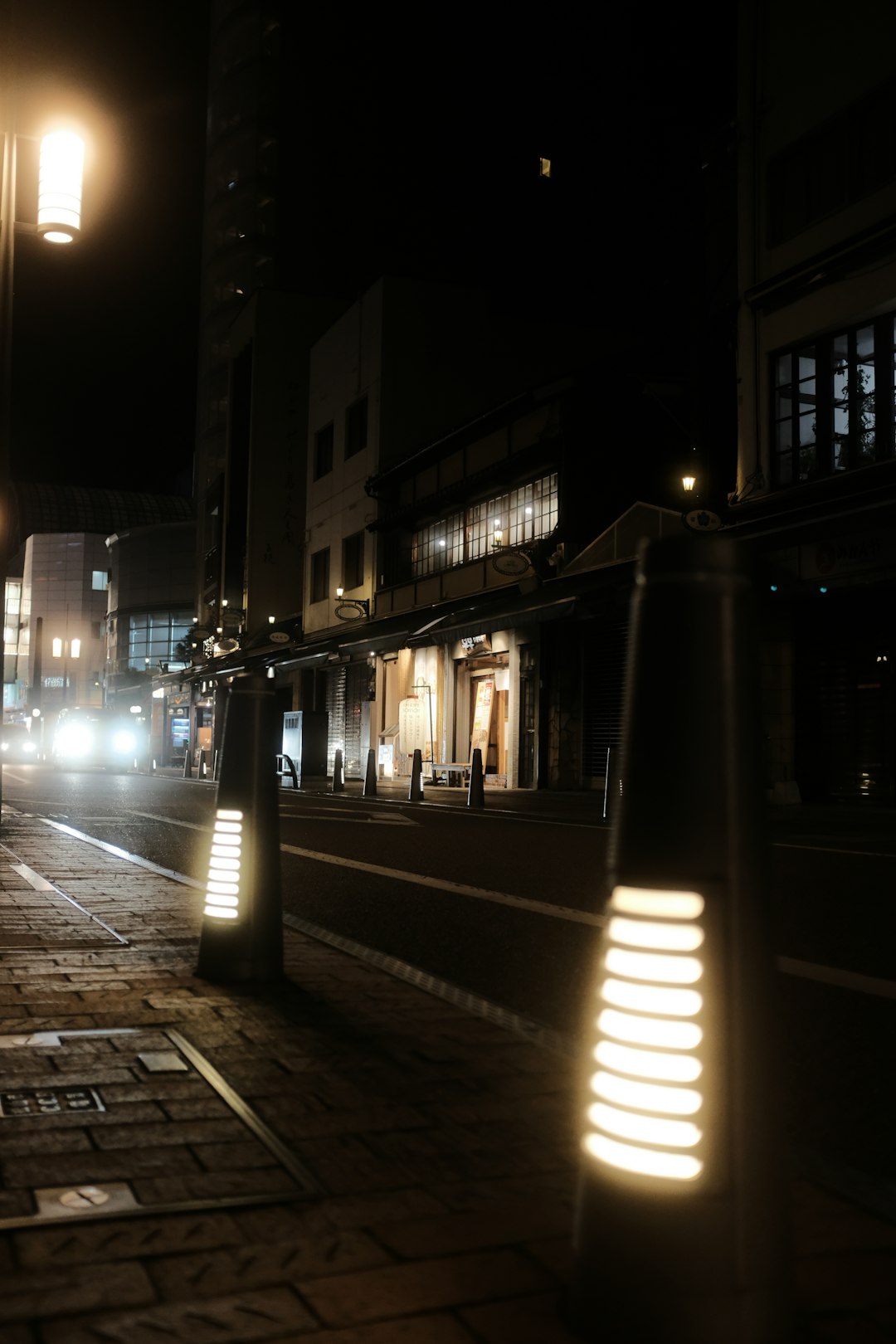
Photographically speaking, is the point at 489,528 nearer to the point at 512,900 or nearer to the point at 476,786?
the point at 476,786

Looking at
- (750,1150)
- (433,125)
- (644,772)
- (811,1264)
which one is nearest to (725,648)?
(644,772)

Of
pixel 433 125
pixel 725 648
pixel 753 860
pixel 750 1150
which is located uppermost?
pixel 433 125

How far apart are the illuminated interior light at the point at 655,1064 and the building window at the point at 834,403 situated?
674 inches

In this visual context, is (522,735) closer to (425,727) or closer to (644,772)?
(425,727)

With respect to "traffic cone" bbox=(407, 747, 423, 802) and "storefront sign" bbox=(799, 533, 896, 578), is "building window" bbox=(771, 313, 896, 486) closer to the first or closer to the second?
"storefront sign" bbox=(799, 533, 896, 578)

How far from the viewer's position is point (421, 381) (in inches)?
1400

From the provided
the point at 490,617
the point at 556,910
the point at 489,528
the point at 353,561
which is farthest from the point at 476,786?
the point at 353,561

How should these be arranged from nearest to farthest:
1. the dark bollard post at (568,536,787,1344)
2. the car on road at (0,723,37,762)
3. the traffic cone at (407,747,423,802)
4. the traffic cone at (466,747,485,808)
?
the dark bollard post at (568,536,787,1344) < the traffic cone at (466,747,485,808) < the traffic cone at (407,747,423,802) < the car on road at (0,723,37,762)

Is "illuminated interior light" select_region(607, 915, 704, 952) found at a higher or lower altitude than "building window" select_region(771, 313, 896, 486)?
lower

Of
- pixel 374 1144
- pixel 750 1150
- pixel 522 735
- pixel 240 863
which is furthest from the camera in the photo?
→ pixel 522 735

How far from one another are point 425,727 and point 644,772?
1145 inches

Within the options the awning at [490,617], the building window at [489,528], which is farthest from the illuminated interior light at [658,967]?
the building window at [489,528]

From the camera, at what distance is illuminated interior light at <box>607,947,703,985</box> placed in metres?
1.76

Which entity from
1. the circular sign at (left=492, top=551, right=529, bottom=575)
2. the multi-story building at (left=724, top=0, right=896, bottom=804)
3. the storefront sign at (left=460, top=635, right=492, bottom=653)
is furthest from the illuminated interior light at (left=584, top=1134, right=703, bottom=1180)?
the storefront sign at (left=460, top=635, right=492, bottom=653)
